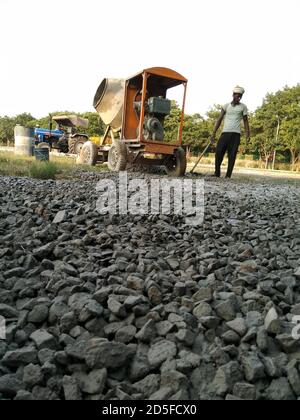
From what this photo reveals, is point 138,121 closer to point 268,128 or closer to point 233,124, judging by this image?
point 233,124

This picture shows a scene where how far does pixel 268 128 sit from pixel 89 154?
27.1 meters

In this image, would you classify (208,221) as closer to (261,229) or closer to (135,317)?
(261,229)

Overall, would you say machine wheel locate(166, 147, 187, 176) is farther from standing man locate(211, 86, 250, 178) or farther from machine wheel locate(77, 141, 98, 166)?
machine wheel locate(77, 141, 98, 166)

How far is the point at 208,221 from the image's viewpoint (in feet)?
9.90

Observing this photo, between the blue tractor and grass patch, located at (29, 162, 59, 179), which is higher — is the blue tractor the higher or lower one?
the higher one

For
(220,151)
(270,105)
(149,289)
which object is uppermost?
(270,105)

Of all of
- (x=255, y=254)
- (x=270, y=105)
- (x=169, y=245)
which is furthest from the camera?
(x=270, y=105)

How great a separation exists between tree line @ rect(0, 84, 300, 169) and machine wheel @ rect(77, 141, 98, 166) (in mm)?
19370

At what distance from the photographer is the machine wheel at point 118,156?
7.63 metres

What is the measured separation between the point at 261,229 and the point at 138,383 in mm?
2032

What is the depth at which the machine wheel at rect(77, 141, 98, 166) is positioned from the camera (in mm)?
8914

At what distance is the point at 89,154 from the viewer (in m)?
9.11

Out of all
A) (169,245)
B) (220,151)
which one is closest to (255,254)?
(169,245)

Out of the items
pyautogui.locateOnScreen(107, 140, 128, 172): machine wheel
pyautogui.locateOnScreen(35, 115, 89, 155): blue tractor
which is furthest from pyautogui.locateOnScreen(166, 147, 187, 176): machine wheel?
pyautogui.locateOnScreen(35, 115, 89, 155): blue tractor
